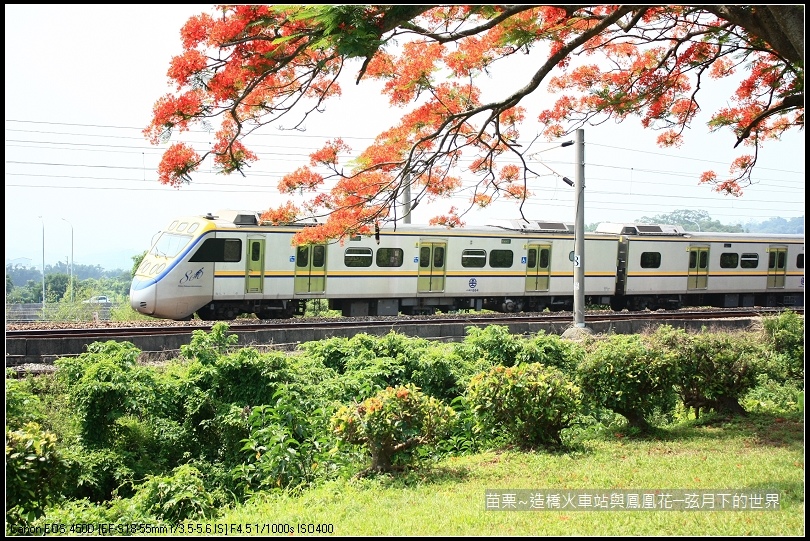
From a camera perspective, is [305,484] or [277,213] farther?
[277,213]

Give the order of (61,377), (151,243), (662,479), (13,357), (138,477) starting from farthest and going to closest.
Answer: (151,243) < (13,357) < (61,377) < (138,477) < (662,479)

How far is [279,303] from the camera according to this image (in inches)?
716

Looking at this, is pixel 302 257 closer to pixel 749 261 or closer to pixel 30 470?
pixel 30 470

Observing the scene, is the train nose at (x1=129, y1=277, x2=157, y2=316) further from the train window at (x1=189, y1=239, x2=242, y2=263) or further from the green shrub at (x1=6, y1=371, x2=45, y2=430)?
the green shrub at (x1=6, y1=371, x2=45, y2=430)

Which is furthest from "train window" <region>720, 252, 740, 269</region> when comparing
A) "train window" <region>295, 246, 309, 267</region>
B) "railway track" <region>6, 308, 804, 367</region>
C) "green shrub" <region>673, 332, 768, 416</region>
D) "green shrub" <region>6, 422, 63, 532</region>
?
"green shrub" <region>6, 422, 63, 532</region>

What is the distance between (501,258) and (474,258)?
875mm

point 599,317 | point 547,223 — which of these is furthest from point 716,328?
point 547,223

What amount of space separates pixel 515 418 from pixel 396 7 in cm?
421

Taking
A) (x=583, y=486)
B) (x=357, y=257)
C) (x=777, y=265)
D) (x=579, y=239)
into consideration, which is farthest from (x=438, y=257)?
(x=777, y=265)

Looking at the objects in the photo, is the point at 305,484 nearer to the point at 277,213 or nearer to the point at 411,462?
the point at 411,462

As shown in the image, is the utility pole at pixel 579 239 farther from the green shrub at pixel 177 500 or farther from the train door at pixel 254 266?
the green shrub at pixel 177 500

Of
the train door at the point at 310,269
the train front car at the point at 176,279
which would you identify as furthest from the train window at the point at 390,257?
the train front car at the point at 176,279

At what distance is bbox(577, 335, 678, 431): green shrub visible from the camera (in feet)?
26.8

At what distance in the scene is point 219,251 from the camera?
53.9ft
